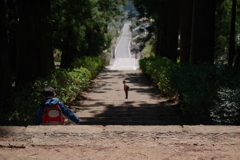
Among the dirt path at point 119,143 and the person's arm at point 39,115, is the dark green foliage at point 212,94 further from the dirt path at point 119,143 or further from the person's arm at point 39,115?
the person's arm at point 39,115

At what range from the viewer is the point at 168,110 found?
9.80 metres

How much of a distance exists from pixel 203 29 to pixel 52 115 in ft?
26.3

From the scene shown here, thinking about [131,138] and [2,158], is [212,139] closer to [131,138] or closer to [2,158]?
[131,138]

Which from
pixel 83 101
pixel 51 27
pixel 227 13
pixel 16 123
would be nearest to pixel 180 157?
pixel 16 123

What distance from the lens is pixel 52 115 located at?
5.04m

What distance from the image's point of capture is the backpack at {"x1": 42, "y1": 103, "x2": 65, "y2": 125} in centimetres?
496

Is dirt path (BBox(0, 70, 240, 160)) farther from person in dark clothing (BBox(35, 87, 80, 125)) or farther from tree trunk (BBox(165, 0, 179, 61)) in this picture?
tree trunk (BBox(165, 0, 179, 61))

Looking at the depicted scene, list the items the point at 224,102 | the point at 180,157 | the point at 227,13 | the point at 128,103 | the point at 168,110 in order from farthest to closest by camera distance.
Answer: the point at 227,13, the point at 128,103, the point at 168,110, the point at 224,102, the point at 180,157

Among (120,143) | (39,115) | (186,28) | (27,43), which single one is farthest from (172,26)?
(120,143)

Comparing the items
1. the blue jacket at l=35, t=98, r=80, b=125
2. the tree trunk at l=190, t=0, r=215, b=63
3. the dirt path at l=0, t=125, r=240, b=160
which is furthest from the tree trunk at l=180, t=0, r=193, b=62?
the blue jacket at l=35, t=98, r=80, b=125

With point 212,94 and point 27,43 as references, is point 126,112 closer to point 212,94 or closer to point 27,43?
point 212,94

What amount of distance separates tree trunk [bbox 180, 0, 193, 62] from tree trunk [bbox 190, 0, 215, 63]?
10.7ft

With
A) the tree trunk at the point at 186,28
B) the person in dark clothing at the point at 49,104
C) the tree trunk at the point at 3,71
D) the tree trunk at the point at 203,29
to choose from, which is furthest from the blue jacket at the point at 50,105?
the tree trunk at the point at 186,28

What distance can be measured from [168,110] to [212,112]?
3.85 meters
